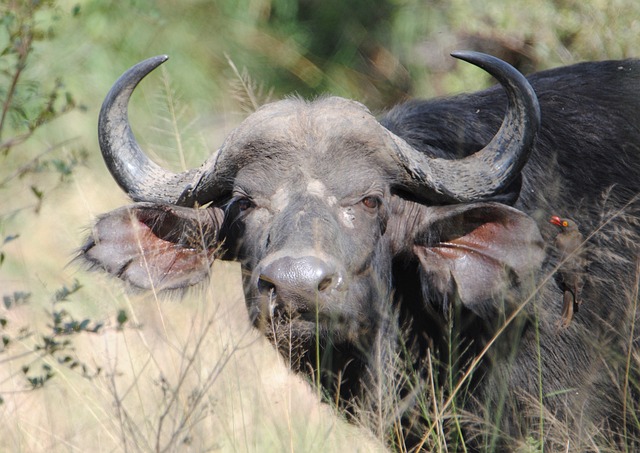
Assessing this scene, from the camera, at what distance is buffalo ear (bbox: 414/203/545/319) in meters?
4.71

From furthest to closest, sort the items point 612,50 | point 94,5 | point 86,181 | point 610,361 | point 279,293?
point 94,5 < point 86,181 < point 612,50 < point 610,361 < point 279,293

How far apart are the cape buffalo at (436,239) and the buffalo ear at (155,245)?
0.4 inches

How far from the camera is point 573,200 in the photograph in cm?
514


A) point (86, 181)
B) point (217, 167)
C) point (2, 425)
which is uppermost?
point (217, 167)

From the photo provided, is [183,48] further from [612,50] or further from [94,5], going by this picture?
[612,50]

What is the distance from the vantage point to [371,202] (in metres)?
4.89

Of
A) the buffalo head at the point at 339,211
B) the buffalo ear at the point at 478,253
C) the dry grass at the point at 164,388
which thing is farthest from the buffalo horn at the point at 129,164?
the buffalo ear at the point at 478,253

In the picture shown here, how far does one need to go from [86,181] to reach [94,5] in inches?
134

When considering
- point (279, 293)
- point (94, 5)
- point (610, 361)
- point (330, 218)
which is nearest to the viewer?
point (279, 293)

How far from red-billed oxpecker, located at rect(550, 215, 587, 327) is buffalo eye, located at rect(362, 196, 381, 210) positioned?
2.81ft

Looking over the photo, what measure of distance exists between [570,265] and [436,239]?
667 mm

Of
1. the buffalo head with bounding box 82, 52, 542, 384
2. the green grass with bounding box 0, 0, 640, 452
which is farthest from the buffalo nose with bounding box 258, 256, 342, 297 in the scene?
the green grass with bounding box 0, 0, 640, 452

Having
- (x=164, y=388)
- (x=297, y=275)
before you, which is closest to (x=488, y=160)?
(x=297, y=275)

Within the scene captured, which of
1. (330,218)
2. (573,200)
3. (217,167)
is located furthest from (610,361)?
(217,167)
